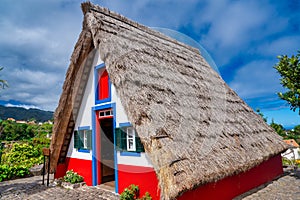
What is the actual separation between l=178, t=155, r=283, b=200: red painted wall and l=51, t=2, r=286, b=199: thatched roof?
1.91 feet

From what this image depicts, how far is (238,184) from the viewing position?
5.10 metres

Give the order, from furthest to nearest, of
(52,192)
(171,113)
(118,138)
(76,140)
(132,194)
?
1. (76,140)
2. (52,192)
3. (118,138)
4. (132,194)
5. (171,113)

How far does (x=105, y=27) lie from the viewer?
18.1ft

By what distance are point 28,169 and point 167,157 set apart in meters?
8.12

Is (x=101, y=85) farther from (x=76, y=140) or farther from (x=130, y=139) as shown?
(x=76, y=140)

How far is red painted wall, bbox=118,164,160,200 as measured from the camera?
450 cm

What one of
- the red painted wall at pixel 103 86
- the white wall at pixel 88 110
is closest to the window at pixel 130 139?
the white wall at pixel 88 110

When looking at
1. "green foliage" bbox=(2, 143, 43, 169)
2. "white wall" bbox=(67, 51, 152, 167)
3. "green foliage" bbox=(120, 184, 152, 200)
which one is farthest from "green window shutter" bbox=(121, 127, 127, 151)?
"green foliage" bbox=(2, 143, 43, 169)

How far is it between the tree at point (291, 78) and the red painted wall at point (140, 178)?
14.7ft

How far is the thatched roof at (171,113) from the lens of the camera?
3.38m

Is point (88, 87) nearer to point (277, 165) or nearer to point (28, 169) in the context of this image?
point (28, 169)

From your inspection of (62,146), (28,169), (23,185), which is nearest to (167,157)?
(62,146)

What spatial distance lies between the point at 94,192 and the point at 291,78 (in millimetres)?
6529

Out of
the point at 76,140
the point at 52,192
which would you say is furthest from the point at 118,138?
the point at 52,192
